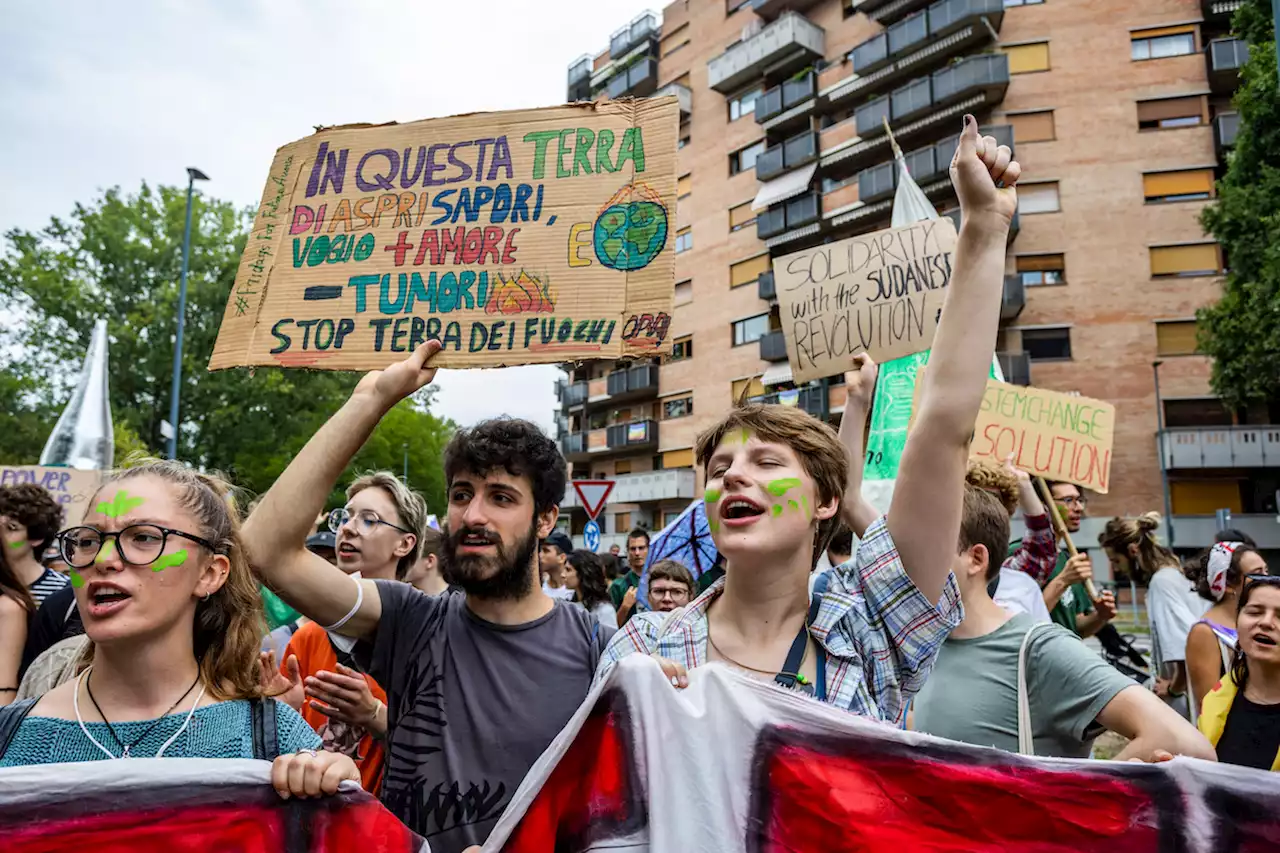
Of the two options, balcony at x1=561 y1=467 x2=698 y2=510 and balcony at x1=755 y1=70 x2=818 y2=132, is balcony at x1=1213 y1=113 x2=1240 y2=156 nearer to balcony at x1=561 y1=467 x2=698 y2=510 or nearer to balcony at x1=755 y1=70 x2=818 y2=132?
balcony at x1=755 y1=70 x2=818 y2=132

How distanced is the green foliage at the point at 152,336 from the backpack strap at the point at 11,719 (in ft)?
83.5

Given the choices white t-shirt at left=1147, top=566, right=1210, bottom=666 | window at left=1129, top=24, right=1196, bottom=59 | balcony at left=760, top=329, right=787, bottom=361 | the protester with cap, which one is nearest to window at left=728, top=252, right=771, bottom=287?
balcony at left=760, top=329, right=787, bottom=361

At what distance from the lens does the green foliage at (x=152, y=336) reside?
2719 cm

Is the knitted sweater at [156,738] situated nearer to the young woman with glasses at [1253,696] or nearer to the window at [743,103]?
the young woman with glasses at [1253,696]

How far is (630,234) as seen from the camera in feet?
8.95

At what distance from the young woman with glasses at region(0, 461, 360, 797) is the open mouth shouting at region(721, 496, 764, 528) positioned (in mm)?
906

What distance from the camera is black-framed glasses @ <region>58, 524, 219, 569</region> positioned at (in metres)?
1.80

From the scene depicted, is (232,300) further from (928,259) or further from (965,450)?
(928,259)

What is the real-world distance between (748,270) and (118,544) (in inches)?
1380

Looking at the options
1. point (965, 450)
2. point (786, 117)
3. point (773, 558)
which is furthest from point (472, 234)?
point (786, 117)

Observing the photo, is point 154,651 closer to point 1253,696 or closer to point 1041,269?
point 1253,696

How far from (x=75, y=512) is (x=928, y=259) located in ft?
21.1

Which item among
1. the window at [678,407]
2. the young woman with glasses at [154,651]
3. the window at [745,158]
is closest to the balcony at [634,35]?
the window at [745,158]

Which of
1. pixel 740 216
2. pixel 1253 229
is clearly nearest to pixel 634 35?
pixel 740 216
